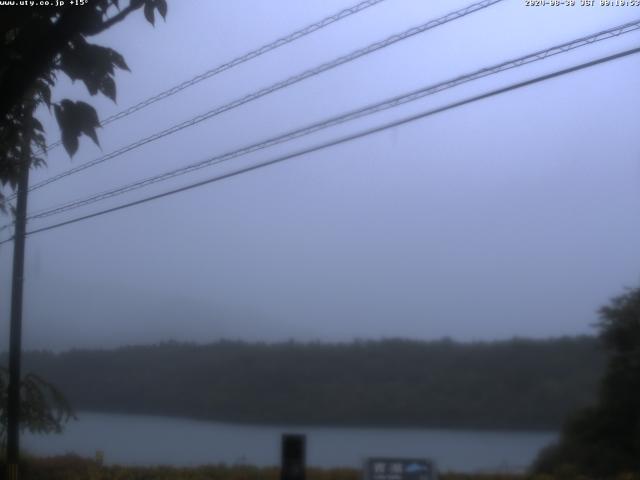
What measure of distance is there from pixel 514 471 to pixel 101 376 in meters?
9.59

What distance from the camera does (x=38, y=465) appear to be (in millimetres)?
17922

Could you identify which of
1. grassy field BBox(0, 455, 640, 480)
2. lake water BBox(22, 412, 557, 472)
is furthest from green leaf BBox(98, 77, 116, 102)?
grassy field BBox(0, 455, 640, 480)

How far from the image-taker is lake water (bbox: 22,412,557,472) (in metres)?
15.0

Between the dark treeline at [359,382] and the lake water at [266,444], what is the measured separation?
340 mm

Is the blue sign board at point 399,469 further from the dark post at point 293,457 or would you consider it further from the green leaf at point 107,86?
the green leaf at point 107,86

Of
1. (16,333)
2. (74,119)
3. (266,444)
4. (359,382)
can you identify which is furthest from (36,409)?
(74,119)

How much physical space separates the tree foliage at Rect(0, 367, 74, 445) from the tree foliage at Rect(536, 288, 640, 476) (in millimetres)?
9307

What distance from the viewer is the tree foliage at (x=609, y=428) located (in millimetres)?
14367

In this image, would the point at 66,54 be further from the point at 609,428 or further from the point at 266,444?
the point at 266,444

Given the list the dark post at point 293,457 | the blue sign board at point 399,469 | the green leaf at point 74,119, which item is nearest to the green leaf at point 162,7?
the green leaf at point 74,119

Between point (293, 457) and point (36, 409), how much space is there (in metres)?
10.0

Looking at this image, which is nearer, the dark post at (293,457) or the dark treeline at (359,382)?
the dark post at (293,457)

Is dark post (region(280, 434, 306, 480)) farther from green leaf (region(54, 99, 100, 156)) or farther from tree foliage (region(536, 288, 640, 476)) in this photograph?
tree foliage (region(536, 288, 640, 476))

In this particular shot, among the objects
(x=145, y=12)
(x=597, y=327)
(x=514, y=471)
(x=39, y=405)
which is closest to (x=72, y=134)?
(x=145, y=12)
